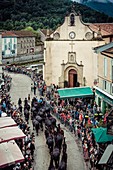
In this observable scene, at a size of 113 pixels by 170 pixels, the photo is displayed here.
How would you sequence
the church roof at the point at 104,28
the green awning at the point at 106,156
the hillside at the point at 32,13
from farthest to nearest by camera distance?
1. the hillside at the point at 32,13
2. the church roof at the point at 104,28
3. the green awning at the point at 106,156

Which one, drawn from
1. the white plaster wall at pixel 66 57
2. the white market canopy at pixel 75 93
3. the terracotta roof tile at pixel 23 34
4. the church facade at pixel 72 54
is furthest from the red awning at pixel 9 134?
the terracotta roof tile at pixel 23 34

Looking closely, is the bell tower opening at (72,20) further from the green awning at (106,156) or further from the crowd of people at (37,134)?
the green awning at (106,156)

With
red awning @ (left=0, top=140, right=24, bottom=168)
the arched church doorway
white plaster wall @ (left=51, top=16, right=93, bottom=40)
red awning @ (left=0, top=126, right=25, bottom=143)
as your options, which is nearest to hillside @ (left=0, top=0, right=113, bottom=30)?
the arched church doorway

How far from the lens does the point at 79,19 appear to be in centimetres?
4288

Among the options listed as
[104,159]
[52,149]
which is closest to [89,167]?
[52,149]

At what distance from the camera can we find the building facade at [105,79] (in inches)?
1304

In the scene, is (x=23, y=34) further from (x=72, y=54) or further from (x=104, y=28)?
(x=72, y=54)

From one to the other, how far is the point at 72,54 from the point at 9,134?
24.6m

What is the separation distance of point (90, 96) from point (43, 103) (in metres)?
5.99

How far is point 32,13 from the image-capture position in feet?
409

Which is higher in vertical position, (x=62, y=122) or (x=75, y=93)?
(x=75, y=93)

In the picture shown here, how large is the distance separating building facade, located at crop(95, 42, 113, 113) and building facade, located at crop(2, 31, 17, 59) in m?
47.4

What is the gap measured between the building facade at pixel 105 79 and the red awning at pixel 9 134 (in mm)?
12962

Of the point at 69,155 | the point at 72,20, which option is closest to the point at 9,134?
the point at 69,155
